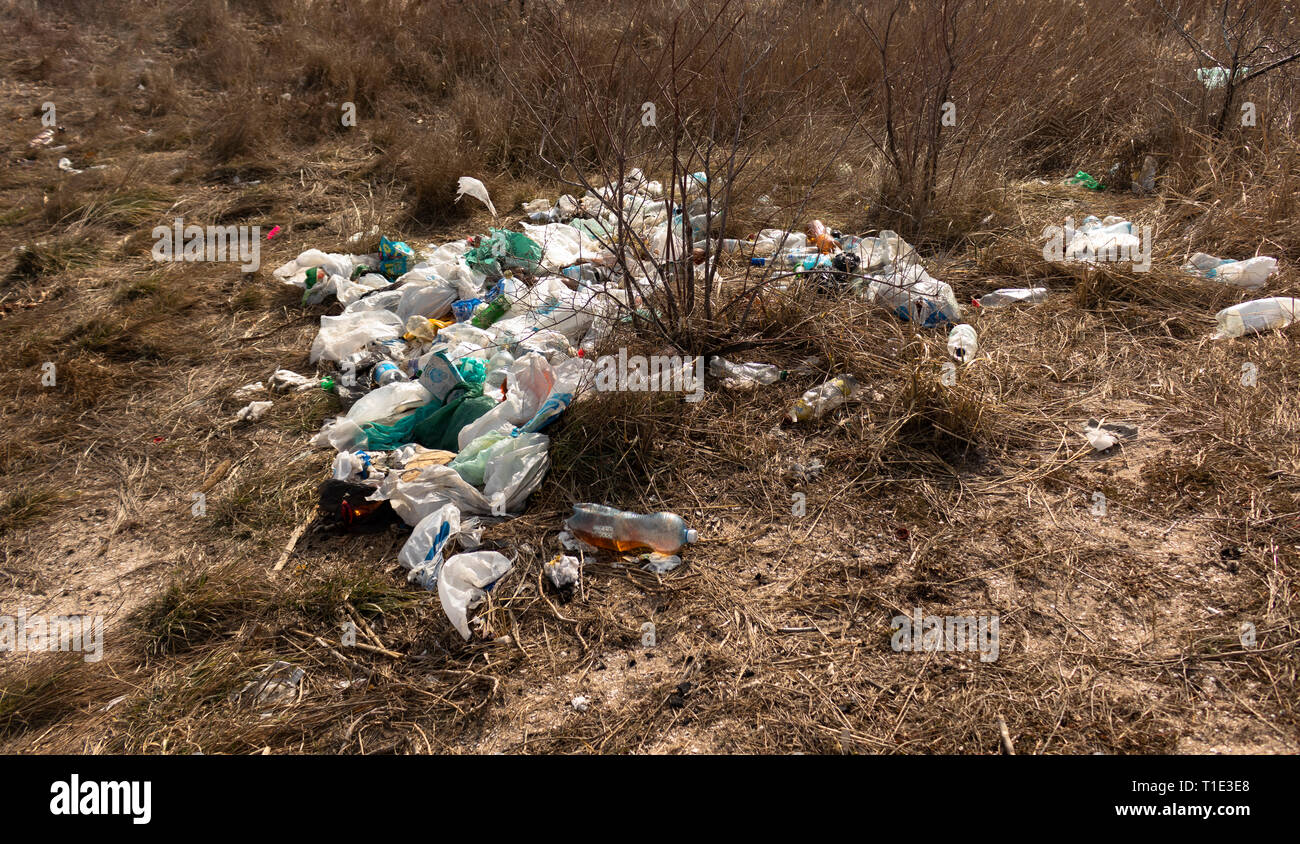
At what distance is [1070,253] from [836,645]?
8.69 feet

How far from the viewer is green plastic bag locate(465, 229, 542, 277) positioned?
4.15 metres

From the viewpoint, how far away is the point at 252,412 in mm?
3512

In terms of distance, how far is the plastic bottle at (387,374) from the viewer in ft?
11.4

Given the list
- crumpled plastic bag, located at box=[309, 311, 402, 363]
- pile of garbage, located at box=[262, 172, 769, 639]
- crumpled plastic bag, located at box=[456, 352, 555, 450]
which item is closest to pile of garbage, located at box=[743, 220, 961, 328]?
pile of garbage, located at box=[262, 172, 769, 639]

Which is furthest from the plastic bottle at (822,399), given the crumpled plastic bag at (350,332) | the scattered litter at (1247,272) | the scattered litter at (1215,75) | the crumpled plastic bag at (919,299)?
the scattered litter at (1215,75)

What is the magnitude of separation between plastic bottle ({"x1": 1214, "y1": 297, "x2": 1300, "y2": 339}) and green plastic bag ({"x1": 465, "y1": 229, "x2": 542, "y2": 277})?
3.04 m

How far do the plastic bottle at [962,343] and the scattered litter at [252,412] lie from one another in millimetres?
2885

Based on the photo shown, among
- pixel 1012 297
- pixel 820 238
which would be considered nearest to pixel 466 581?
pixel 820 238

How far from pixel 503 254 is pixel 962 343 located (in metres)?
2.31

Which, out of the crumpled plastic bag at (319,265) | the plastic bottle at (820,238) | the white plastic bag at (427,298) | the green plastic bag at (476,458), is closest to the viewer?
the green plastic bag at (476,458)

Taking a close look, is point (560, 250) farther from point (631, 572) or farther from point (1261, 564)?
point (1261, 564)

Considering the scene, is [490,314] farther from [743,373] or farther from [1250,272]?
[1250,272]

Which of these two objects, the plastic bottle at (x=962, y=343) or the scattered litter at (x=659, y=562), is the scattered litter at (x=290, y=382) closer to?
the scattered litter at (x=659, y=562)

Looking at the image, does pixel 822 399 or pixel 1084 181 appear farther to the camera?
pixel 1084 181
